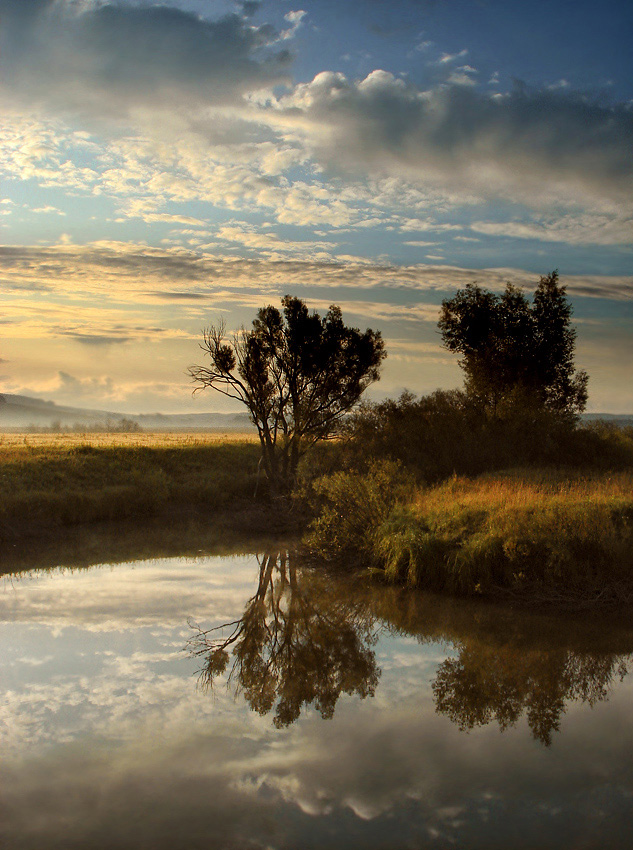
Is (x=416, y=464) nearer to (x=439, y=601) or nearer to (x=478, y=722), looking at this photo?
(x=439, y=601)

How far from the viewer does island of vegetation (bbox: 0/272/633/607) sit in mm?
14625

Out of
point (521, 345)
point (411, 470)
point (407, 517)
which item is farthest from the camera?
point (521, 345)

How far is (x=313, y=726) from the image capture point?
8.34 m

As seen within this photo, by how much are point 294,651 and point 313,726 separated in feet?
10.3

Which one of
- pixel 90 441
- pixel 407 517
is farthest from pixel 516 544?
pixel 90 441

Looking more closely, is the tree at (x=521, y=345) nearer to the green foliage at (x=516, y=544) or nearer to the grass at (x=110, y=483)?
the grass at (x=110, y=483)

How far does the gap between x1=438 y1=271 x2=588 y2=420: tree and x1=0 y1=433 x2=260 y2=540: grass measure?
13630 mm

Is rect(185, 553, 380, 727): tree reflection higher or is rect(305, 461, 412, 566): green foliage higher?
rect(305, 461, 412, 566): green foliage

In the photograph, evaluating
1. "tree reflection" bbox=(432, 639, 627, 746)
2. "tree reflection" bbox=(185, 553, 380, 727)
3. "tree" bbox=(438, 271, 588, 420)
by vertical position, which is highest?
"tree" bbox=(438, 271, 588, 420)

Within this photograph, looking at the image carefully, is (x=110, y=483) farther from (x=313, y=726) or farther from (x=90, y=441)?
(x=90, y=441)

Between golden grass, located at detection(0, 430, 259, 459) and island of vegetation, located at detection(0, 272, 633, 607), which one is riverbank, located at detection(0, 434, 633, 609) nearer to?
island of vegetation, located at detection(0, 272, 633, 607)

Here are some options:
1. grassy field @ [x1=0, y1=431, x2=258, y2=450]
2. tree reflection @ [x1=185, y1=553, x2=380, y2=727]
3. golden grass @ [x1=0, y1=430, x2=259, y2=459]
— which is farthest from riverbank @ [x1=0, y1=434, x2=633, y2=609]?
golden grass @ [x1=0, y1=430, x2=259, y2=459]

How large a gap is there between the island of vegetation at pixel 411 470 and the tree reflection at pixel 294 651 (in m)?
2.38

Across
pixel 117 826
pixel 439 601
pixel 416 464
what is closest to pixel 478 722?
pixel 117 826
